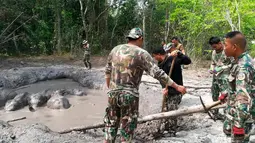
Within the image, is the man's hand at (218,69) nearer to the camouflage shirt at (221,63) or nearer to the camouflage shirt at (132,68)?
the camouflage shirt at (221,63)

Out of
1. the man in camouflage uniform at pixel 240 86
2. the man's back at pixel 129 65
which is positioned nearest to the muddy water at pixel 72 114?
the man's back at pixel 129 65

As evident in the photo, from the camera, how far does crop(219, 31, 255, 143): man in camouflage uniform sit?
7.95 ft

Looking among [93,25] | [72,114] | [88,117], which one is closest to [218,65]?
[88,117]

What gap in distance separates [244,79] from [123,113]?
4.85ft

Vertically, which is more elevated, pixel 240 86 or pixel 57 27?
pixel 57 27

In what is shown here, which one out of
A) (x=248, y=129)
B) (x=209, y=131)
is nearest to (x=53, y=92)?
(x=209, y=131)

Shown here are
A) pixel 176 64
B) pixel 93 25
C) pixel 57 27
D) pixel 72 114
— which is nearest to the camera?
pixel 176 64

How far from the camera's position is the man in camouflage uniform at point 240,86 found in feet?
7.95

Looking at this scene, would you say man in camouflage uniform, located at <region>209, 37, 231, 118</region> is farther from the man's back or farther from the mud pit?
the man's back

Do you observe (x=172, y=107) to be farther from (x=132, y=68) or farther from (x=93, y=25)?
(x=93, y=25)

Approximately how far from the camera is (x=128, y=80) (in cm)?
319

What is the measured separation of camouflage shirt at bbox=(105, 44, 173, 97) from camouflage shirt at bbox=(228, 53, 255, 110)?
2.81 feet

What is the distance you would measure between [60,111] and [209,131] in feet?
14.7

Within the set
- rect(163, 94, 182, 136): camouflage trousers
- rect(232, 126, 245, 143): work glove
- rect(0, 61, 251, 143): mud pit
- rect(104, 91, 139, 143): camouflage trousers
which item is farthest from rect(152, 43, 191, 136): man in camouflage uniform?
rect(232, 126, 245, 143): work glove
